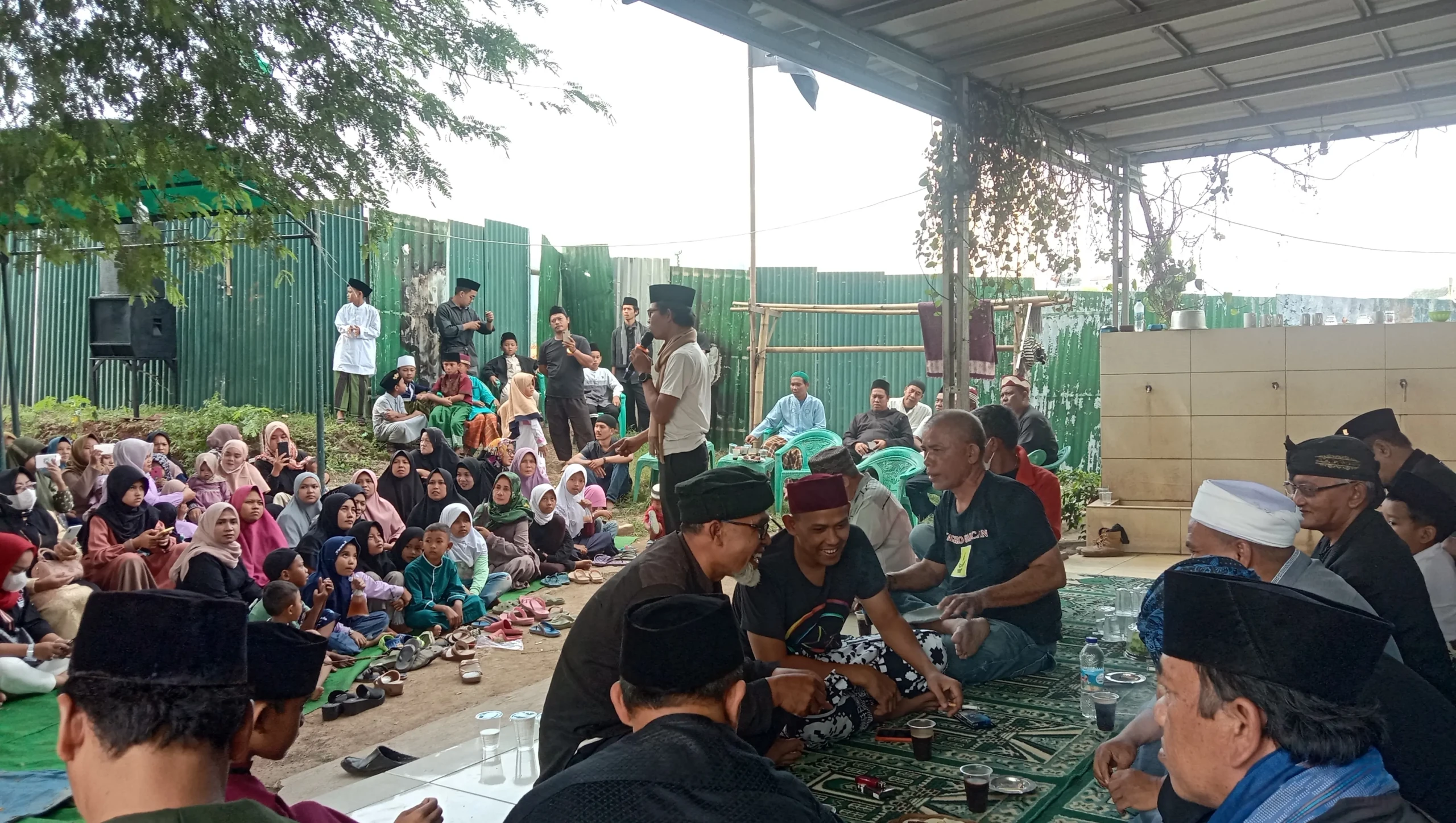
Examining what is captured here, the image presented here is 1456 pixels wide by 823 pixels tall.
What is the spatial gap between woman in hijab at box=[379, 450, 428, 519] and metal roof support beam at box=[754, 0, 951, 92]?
554cm

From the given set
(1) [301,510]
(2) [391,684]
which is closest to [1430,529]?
(2) [391,684]

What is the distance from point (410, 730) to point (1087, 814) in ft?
11.5

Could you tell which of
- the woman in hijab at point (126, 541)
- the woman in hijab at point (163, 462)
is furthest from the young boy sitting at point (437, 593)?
the woman in hijab at point (163, 462)

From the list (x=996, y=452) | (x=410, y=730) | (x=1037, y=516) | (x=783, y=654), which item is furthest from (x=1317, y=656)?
(x=410, y=730)

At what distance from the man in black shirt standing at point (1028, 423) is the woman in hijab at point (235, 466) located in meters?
6.77

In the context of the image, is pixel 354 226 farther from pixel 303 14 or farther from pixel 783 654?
pixel 783 654

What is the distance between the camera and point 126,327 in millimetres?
13516

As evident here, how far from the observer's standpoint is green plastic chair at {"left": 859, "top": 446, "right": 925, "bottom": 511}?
1008 cm

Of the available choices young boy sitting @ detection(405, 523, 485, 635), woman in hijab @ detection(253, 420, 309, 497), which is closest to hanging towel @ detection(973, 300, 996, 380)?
young boy sitting @ detection(405, 523, 485, 635)

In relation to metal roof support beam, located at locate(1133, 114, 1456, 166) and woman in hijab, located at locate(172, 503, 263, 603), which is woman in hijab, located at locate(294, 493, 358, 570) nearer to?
woman in hijab, located at locate(172, 503, 263, 603)

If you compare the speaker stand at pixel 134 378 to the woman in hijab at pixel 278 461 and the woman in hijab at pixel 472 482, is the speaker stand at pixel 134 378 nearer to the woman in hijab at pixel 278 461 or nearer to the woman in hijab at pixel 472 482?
the woman in hijab at pixel 278 461

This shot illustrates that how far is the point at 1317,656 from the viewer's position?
1502 mm

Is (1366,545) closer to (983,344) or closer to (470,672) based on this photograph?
(470,672)

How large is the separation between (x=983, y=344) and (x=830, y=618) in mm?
7014
